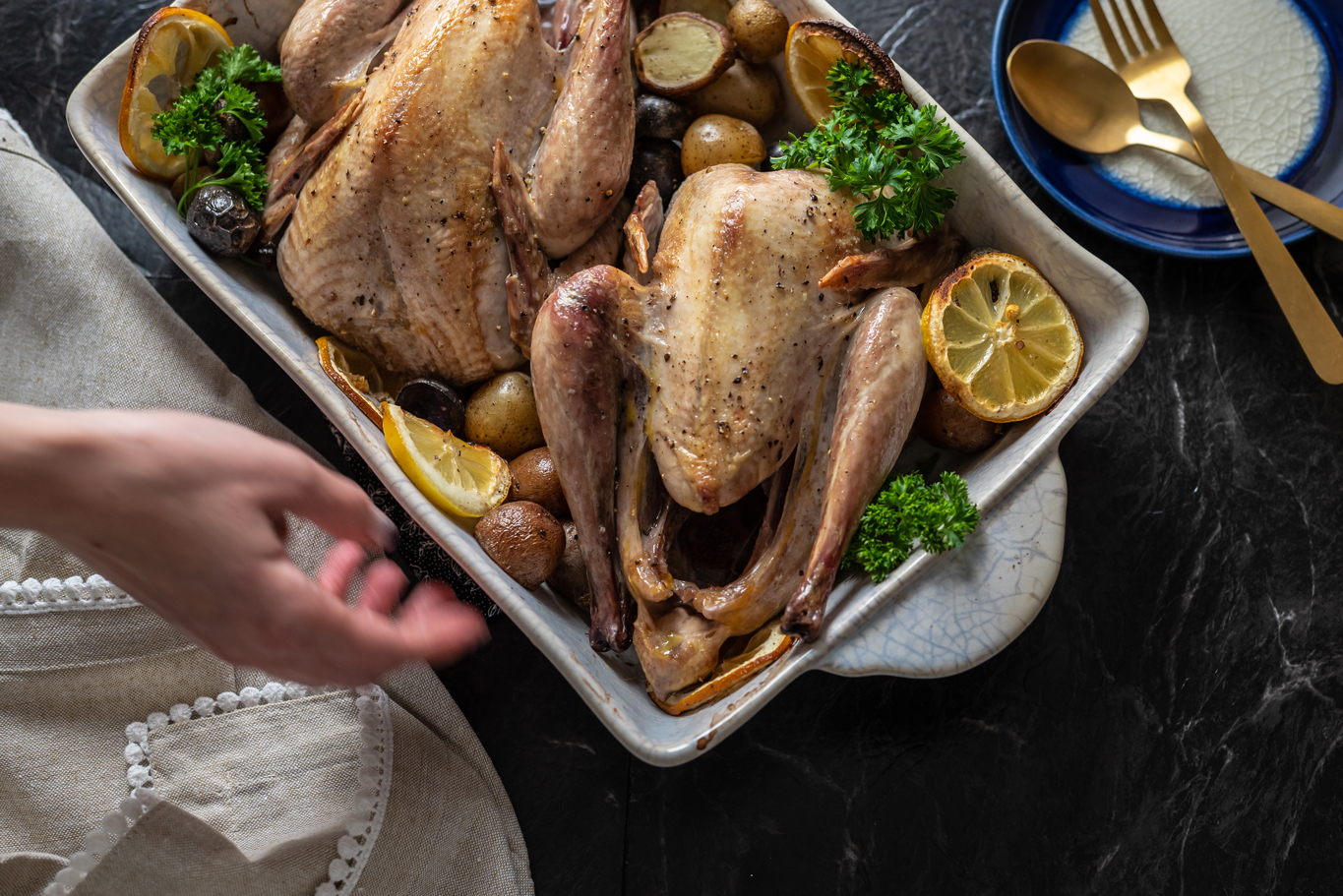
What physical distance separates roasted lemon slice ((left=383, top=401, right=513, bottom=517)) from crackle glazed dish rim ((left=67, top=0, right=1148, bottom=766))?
0.03 metres

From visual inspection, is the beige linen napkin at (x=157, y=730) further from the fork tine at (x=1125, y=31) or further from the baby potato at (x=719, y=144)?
the fork tine at (x=1125, y=31)

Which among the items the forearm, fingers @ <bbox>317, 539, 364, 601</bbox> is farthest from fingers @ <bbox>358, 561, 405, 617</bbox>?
the forearm

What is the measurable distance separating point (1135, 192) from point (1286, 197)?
1.05 ft

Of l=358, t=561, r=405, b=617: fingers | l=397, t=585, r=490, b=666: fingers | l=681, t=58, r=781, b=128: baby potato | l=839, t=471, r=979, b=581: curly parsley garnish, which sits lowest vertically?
l=839, t=471, r=979, b=581: curly parsley garnish

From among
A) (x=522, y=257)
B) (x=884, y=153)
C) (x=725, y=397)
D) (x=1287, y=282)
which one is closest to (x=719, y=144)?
(x=884, y=153)

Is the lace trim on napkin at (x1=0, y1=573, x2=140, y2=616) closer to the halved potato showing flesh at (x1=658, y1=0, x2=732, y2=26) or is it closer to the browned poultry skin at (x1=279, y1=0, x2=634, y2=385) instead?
the browned poultry skin at (x1=279, y1=0, x2=634, y2=385)

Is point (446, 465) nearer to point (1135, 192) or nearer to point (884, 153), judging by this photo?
point (884, 153)

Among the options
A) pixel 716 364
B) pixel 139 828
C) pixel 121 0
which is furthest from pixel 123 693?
pixel 121 0

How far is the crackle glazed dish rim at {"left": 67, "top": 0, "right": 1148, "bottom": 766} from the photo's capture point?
5.69 feet

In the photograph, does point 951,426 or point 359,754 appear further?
point 359,754

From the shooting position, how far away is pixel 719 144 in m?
2.10

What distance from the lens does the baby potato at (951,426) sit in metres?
1.92

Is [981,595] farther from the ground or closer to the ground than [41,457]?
closer to the ground

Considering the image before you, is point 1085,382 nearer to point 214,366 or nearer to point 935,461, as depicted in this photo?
point 935,461
